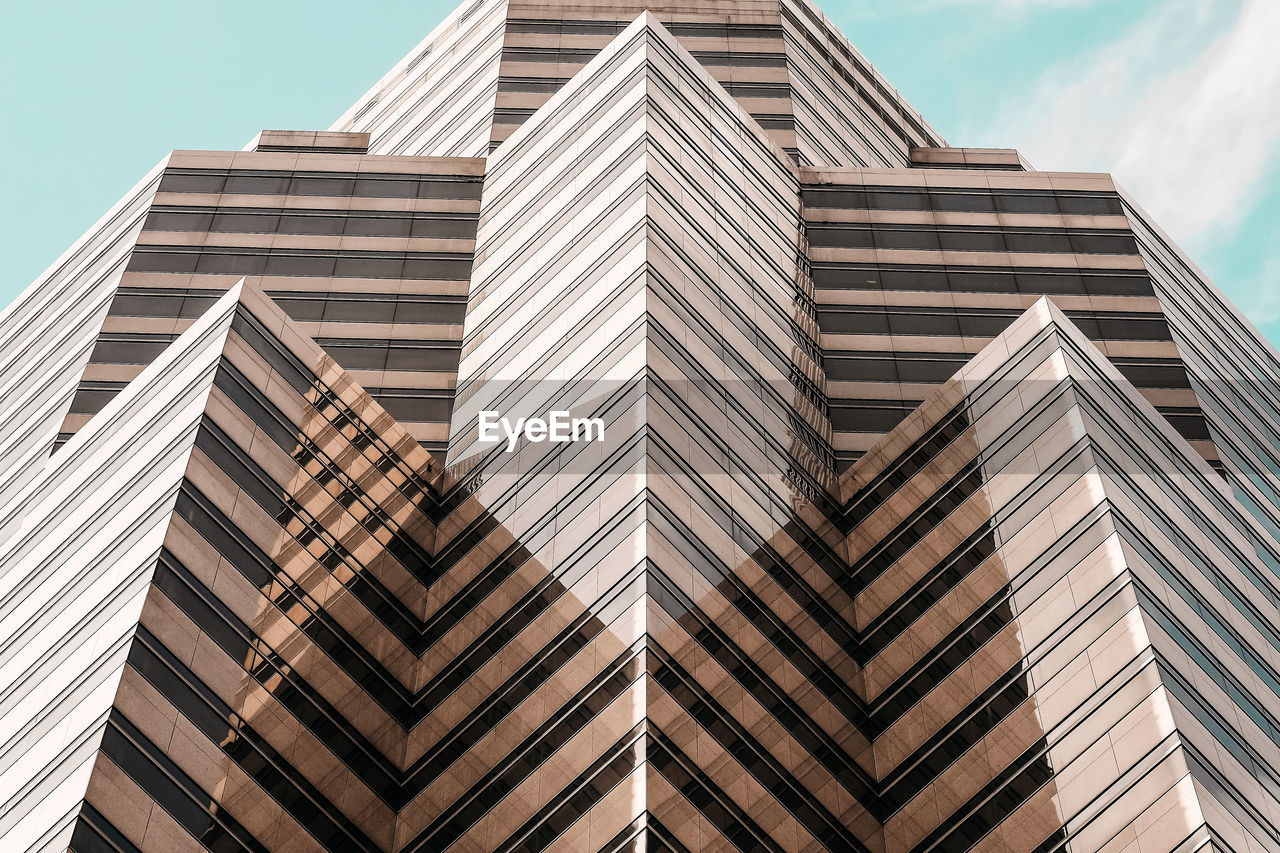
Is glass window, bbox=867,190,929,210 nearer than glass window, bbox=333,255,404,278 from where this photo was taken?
No

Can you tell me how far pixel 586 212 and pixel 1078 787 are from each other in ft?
106

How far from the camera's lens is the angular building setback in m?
45.5

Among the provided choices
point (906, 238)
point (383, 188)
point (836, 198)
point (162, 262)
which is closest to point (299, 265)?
point (162, 262)

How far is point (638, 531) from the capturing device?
49812 millimetres

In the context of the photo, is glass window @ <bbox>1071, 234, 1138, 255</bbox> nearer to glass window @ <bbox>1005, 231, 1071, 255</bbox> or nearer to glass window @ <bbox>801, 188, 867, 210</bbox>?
glass window @ <bbox>1005, 231, 1071, 255</bbox>

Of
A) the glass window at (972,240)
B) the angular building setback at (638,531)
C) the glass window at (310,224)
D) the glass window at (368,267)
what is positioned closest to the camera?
the angular building setback at (638,531)

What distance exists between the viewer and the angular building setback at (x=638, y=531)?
1790 inches

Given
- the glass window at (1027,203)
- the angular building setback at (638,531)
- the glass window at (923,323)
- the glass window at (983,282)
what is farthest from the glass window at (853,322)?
the glass window at (1027,203)

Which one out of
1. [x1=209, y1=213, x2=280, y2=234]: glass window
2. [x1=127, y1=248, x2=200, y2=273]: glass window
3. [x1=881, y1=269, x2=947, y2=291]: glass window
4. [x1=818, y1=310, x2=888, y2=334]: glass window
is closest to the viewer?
[x1=818, y1=310, x2=888, y2=334]: glass window

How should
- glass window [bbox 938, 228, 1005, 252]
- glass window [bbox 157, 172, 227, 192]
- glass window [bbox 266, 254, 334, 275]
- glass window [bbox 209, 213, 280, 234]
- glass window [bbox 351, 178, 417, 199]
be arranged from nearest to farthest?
1. glass window [bbox 266, 254, 334, 275]
2. glass window [bbox 938, 228, 1005, 252]
3. glass window [bbox 209, 213, 280, 234]
4. glass window [bbox 351, 178, 417, 199]
5. glass window [bbox 157, 172, 227, 192]

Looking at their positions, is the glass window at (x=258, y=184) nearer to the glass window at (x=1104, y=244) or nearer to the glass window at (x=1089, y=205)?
the glass window at (x=1089, y=205)

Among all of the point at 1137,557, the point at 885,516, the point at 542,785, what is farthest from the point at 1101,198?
the point at 542,785

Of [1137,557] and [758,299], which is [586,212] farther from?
[1137,557]

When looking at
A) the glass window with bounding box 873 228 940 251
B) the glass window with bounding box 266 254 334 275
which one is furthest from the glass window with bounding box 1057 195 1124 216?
the glass window with bounding box 266 254 334 275
